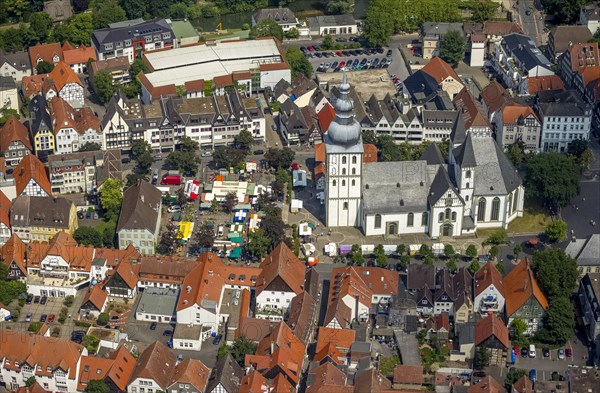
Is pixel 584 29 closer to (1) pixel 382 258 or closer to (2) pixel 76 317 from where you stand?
(1) pixel 382 258

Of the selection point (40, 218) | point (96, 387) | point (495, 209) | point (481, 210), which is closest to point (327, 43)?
point (481, 210)

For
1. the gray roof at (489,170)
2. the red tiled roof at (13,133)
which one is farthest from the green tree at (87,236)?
the gray roof at (489,170)

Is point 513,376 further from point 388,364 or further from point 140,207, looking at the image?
point 140,207

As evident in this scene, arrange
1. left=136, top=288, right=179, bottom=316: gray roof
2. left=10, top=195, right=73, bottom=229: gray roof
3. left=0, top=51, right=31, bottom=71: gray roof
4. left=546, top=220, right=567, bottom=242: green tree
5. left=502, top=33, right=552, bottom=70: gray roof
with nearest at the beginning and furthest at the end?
left=136, top=288, right=179, bottom=316: gray roof
left=546, top=220, right=567, bottom=242: green tree
left=10, top=195, right=73, bottom=229: gray roof
left=502, top=33, right=552, bottom=70: gray roof
left=0, top=51, right=31, bottom=71: gray roof

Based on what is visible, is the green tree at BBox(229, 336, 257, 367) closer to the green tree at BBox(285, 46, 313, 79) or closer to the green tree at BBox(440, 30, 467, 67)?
the green tree at BBox(285, 46, 313, 79)

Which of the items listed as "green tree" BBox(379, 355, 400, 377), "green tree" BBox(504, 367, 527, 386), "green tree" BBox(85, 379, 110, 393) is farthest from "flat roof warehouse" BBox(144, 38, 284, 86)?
"green tree" BBox(504, 367, 527, 386)

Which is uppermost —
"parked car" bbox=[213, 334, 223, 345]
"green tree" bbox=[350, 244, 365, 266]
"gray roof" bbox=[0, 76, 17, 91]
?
"gray roof" bbox=[0, 76, 17, 91]
